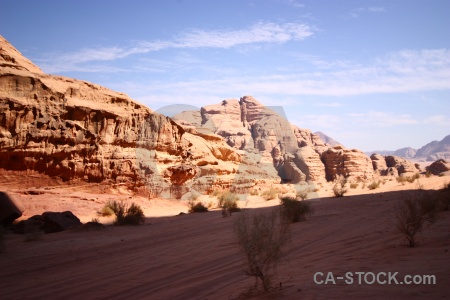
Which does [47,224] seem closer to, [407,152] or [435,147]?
[435,147]

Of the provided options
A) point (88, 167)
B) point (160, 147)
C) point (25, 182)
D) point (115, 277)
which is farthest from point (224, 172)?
point (115, 277)

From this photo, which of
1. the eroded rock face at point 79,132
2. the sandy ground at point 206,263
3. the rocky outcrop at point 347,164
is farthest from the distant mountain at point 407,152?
the sandy ground at point 206,263

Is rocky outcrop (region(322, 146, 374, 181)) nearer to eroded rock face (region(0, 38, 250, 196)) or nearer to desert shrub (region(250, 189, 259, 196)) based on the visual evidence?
desert shrub (region(250, 189, 259, 196))

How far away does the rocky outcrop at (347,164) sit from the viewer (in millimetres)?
43156

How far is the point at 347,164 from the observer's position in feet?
144

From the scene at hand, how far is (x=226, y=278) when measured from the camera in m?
4.36

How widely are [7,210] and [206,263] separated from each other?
28.3ft

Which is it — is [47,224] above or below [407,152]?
below

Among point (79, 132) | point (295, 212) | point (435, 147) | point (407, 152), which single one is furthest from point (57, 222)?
point (407, 152)

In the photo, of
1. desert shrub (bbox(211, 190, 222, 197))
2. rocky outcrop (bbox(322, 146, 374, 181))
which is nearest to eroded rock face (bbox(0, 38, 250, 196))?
desert shrub (bbox(211, 190, 222, 197))

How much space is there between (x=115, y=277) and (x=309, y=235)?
13.7 ft

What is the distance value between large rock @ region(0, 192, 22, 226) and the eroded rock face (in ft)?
15.8

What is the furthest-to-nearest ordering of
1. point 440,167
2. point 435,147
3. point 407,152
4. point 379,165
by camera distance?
point 407,152 → point 435,147 → point 379,165 → point 440,167

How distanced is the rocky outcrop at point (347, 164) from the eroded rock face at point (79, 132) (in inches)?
1177
